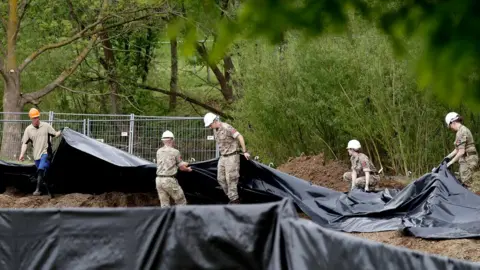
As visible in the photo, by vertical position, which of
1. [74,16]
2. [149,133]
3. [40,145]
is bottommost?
[40,145]

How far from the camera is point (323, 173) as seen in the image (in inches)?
742

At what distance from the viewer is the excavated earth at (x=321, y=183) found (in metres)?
11.4

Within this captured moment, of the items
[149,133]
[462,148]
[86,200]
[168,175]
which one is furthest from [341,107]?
[168,175]

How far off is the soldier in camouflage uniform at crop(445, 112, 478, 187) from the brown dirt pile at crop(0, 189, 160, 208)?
209 inches

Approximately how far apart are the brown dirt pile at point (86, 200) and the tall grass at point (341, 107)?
4.70 metres

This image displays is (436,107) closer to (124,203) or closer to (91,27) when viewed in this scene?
(124,203)

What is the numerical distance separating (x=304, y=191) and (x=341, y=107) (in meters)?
6.45

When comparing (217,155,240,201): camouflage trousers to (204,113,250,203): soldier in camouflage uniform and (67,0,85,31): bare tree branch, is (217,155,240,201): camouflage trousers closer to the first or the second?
(204,113,250,203): soldier in camouflage uniform

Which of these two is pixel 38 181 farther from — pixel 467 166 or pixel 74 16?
pixel 74 16

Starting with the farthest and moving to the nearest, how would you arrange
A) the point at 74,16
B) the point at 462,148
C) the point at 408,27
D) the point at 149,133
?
the point at 74,16 → the point at 149,133 → the point at 462,148 → the point at 408,27

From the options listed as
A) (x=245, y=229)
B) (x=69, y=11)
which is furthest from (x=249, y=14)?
(x=69, y=11)

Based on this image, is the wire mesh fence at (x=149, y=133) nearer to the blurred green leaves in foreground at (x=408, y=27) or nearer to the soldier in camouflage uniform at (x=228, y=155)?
the soldier in camouflage uniform at (x=228, y=155)

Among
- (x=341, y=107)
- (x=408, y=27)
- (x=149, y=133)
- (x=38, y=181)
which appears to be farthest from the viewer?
(x=149, y=133)

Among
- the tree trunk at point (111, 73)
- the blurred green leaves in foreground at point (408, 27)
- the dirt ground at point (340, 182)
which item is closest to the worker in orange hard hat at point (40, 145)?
the dirt ground at point (340, 182)
